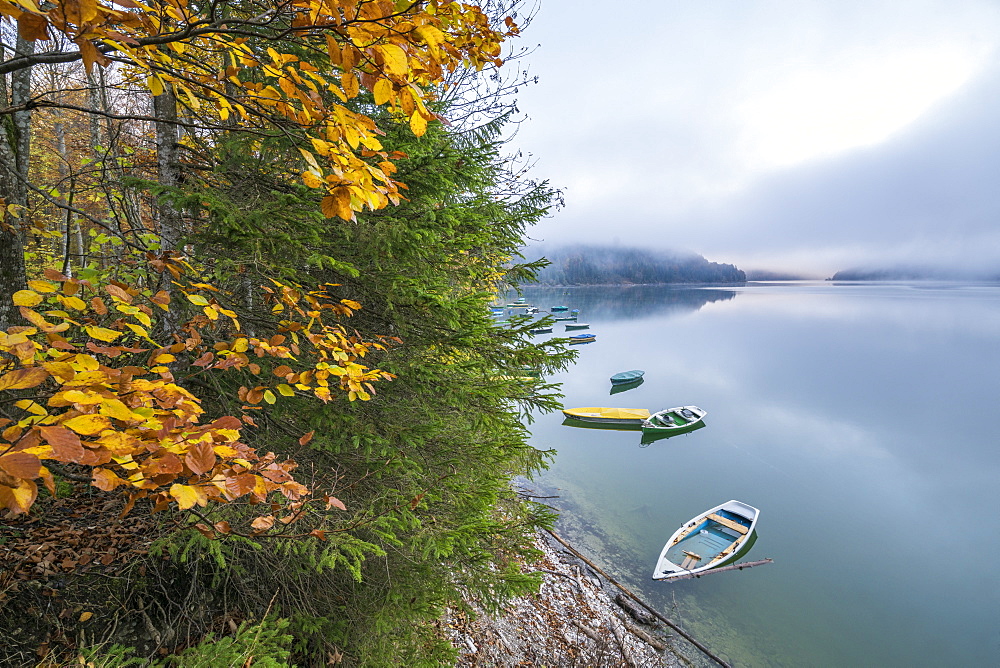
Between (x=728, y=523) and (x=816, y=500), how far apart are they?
21.9ft

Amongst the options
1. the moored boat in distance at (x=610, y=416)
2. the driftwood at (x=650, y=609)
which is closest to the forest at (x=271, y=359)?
the driftwood at (x=650, y=609)

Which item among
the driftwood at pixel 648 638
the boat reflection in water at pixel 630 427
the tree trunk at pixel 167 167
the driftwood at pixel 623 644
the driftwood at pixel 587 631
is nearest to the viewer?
the tree trunk at pixel 167 167

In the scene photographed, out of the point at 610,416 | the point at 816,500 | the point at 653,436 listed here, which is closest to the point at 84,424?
the point at 816,500

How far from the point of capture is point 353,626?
3879mm

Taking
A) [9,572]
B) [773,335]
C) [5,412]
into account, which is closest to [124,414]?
[5,412]

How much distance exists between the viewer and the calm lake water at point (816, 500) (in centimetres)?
1010

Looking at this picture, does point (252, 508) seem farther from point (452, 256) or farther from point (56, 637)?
point (452, 256)

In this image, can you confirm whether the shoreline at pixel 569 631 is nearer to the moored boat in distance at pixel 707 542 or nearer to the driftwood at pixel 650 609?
the driftwood at pixel 650 609

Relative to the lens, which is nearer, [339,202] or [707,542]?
[339,202]

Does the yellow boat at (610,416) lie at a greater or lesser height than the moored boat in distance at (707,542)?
greater

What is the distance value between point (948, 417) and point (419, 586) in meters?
39.2

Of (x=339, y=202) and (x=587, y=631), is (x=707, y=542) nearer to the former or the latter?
(x=587, y=631)

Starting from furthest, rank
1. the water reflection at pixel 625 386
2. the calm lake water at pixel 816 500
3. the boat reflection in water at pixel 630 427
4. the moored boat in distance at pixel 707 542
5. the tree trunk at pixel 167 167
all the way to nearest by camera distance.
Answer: the water reflection at pixel 625 386, the boat reflection in water at pixel 630 427, the moored boat in distance at pixel 707 542, the calm lake water at pixel 816 500, the tree trunk at pixel 167 167

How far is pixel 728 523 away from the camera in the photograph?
12.8 meters
